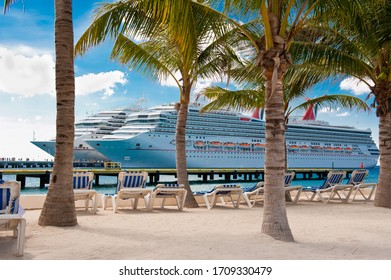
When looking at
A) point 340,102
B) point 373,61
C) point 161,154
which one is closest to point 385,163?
point 373,61

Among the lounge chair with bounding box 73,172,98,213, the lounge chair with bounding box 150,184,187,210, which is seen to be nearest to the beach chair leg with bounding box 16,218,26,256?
the lounge chair with bounding box 73,172,98,213

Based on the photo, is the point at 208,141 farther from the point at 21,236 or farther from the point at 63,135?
the point at 21,236

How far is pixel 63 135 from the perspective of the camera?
4.92 metres

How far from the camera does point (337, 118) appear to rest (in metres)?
57.6

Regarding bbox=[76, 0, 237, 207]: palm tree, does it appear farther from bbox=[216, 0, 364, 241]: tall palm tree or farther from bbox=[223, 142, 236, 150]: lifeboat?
bbox=[223, 142, 236, 150]: lifeboat

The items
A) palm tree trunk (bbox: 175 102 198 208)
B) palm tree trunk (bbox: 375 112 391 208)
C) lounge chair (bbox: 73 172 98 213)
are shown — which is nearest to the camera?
lounge chair (bbox: 73 172 98 213)

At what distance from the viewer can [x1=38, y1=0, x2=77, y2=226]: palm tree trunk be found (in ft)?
16.0

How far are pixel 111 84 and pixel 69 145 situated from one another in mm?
70216

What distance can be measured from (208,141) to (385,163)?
31.9 m

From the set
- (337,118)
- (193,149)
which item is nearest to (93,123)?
(193,149)

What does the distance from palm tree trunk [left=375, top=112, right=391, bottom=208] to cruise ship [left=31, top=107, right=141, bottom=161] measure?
110 feet

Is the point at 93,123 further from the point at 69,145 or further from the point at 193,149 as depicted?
the point at 69,145

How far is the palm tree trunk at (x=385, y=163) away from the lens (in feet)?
25.6

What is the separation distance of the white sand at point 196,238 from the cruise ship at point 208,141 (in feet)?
94.8
